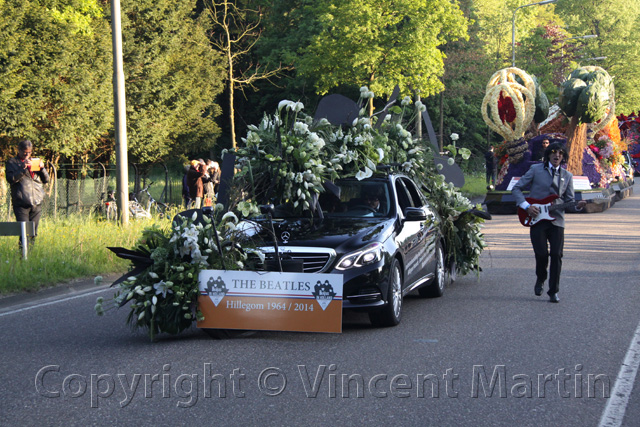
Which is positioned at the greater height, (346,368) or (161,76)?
(161,76)

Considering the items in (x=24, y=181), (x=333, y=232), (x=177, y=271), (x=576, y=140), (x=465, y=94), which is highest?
(x=465, y=94)

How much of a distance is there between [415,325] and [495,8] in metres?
69.5

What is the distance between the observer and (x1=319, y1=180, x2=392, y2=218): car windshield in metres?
9.25

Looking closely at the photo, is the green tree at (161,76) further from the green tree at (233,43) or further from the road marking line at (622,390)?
the road marking line at (622,390)

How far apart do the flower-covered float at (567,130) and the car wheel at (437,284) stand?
1671 centimetres

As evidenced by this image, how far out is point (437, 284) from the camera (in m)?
10.4

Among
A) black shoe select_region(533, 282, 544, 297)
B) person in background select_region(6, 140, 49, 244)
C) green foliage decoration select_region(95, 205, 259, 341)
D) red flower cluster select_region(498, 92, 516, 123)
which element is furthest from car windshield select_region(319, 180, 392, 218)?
red flower cluster select_region(498, 92, 516, 123)

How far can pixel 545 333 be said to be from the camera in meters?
8.12

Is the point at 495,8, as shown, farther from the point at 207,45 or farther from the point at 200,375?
the point at 200,375

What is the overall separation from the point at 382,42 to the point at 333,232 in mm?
22724

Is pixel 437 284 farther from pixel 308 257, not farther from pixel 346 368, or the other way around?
pixel 346 368

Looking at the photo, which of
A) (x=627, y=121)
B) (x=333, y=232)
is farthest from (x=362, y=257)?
(x=627, y=121)

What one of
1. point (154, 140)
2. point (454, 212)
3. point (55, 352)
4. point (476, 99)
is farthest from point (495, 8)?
point (55, 352)

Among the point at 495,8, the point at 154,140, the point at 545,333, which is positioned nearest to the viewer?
the point at 545,333
